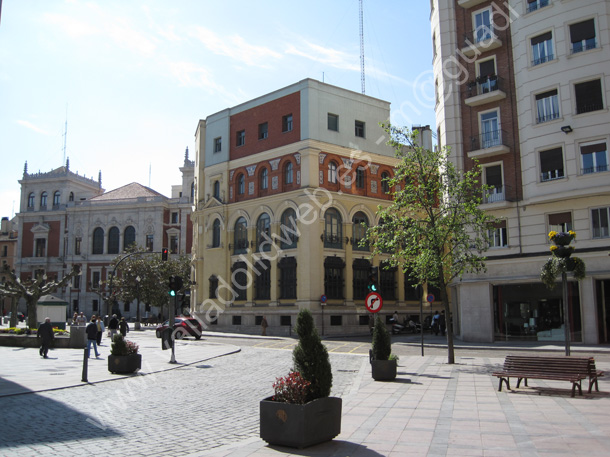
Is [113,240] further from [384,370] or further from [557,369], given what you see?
[557,369]

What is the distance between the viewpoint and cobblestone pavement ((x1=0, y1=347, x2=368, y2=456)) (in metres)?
7.62

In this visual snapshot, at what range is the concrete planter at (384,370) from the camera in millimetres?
14672

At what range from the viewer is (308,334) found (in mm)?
8031

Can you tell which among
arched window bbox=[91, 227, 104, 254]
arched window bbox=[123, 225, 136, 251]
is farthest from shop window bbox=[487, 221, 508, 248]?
arched window bbox=[91, 227, 104, 254]

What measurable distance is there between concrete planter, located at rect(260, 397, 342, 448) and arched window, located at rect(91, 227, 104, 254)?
71.9m

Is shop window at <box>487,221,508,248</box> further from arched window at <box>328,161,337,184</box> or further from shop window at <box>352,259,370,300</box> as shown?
arched window at <box>328,161,337,184</box>

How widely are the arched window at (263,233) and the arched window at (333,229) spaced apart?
190 inches

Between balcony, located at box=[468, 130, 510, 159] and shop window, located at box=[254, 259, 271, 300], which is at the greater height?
balcony, located at box=[468, 130, 510, 159]

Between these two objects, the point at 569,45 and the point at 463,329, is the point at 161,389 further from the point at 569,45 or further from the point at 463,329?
the point at 569,45

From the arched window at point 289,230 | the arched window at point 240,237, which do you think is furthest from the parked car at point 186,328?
the arched window at point 240,237

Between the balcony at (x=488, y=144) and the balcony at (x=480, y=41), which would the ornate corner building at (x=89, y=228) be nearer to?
the balcony at (x=480, y=41)

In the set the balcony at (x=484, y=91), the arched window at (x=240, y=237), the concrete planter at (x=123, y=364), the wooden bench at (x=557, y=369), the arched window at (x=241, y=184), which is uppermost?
the balcony at (x=484, y=91)

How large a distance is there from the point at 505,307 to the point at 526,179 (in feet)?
21.9

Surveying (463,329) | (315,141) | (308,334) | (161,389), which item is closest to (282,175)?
(315,141)
